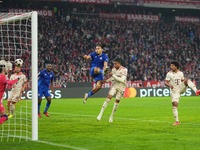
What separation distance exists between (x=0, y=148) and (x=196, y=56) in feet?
144

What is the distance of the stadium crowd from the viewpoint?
40.7m

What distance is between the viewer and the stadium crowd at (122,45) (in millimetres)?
40666

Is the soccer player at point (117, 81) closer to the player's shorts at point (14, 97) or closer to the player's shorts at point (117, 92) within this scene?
the player's shorts at point (117, 92)

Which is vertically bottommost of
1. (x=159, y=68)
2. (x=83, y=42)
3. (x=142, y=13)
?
(x=159, y=68)

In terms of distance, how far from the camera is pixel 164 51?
159 feet

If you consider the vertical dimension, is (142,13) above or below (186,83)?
above

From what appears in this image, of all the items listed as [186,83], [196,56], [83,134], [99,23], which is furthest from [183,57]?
[83,134]

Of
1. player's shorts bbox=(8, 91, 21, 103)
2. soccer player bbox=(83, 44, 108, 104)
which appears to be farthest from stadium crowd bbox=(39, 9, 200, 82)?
soccer player bbox=(83, 44, 108, 104)

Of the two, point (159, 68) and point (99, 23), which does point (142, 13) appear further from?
point (159, 68)

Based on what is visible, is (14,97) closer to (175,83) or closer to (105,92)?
(175,83)

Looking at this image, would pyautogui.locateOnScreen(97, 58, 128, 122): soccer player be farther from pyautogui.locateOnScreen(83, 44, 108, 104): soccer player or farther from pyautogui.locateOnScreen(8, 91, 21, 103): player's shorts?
pyautogui.locateOnScreen(8, 91, 21, 103): player's shorts

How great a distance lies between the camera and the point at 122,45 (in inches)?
1842

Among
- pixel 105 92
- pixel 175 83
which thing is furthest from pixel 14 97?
pixel 105 92

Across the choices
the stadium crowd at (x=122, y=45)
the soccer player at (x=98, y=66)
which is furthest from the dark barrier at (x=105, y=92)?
the soccer player at (x=98, y=66)
